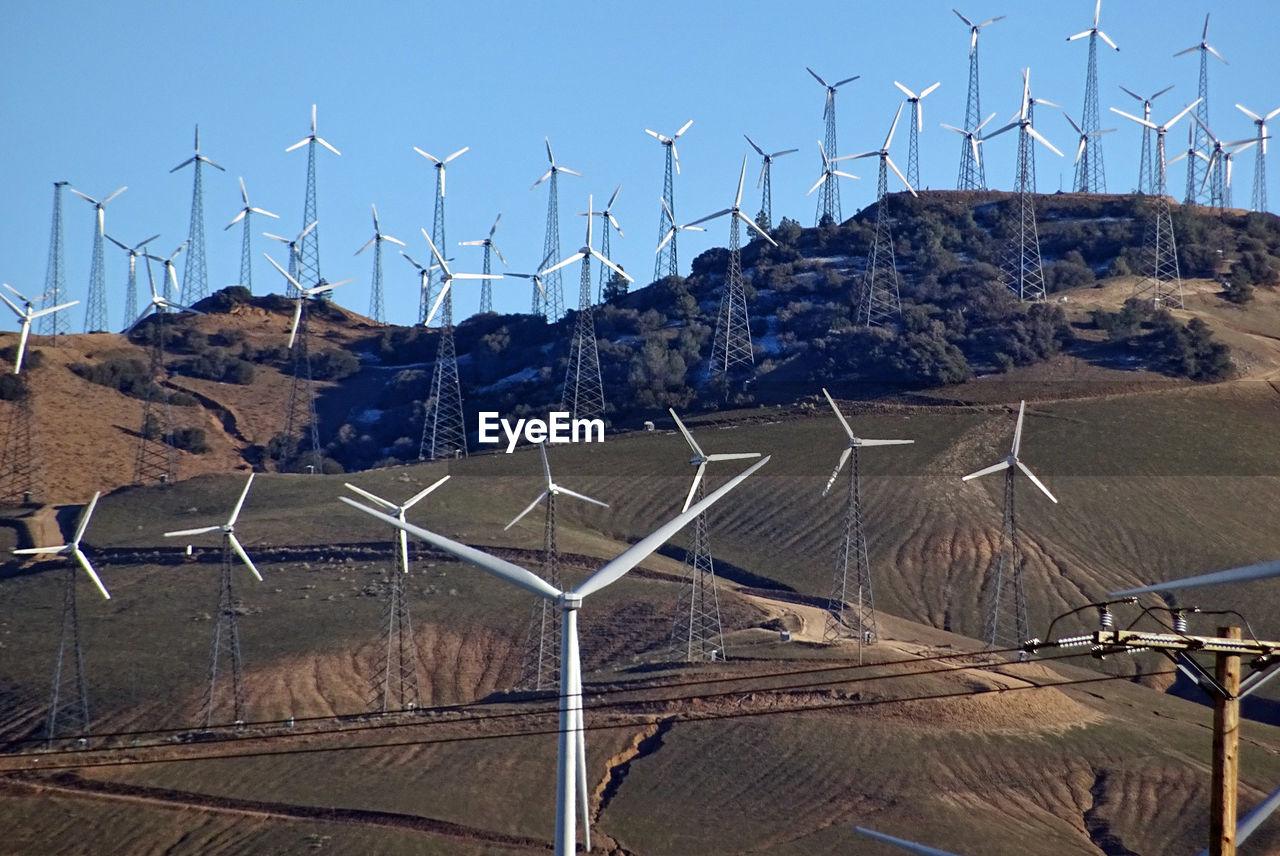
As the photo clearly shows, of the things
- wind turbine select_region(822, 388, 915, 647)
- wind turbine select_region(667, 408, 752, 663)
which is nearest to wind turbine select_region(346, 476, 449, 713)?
wind turbine select_region(667, 408, 752, 663)

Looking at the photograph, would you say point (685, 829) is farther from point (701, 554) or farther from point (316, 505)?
point (316, 505)

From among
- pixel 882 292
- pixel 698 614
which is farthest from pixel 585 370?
pixel 698 614

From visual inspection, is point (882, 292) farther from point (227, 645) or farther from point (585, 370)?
point (227, 645)

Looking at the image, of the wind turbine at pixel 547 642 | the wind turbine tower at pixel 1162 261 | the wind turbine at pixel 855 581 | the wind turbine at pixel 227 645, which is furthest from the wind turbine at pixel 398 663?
the wind turbine tower at pixel 1162 261

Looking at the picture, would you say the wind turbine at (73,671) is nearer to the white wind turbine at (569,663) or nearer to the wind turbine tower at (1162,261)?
the white wind turbine at (569,663)

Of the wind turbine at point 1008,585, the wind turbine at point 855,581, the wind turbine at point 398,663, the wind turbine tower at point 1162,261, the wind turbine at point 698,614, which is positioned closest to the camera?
the wind turbine at point 855,581

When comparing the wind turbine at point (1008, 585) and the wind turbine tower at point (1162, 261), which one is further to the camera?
the wind turbine tower at point (1162, 261)

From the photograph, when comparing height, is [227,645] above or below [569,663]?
below

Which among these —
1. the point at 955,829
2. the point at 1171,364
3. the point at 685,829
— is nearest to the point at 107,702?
the point at 685,829
